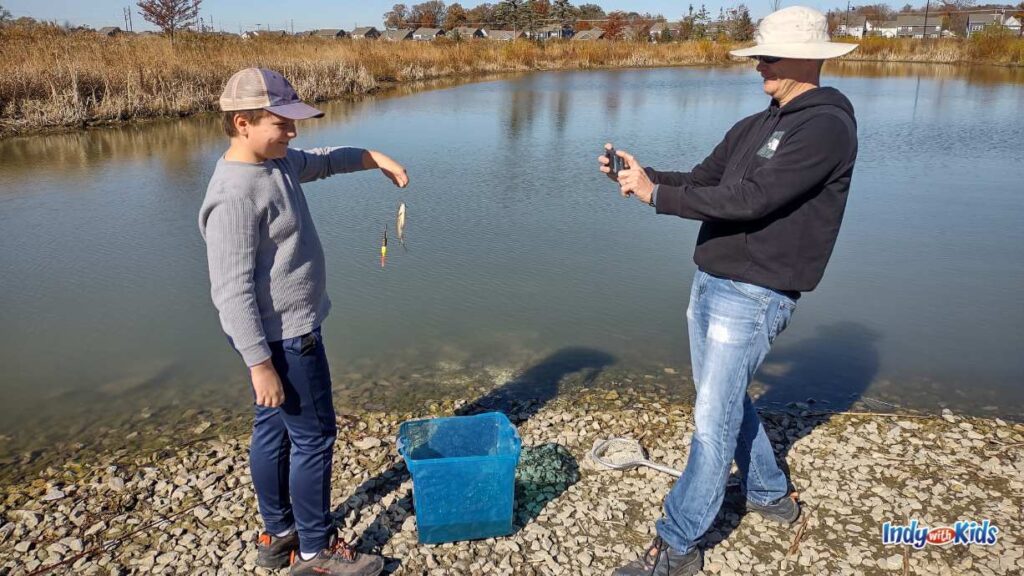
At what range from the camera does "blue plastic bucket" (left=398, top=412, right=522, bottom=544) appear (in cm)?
300

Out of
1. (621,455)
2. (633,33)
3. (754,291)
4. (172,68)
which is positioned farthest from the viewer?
(633,33)

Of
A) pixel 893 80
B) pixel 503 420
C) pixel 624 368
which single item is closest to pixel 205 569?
pixel 503 420

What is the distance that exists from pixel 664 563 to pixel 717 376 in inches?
32.1

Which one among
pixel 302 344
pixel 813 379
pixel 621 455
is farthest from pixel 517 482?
pixel 813 379

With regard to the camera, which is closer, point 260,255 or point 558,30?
point 260,255

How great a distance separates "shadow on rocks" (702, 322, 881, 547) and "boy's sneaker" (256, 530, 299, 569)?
2.13m

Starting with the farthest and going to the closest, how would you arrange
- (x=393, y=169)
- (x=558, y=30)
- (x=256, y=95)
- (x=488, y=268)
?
1. (x=558, y=30)
2. (x=488, y=268)
3. (x=393, y=169)
4. (x=256, y=95)

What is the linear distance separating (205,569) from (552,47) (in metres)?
40.1

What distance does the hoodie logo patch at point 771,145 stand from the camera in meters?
2.54

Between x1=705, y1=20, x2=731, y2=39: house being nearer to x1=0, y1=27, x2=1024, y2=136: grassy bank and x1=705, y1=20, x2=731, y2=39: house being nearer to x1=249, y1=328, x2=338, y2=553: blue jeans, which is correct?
x1=0, y1=27, x2=1024, y2=136: grassy bank

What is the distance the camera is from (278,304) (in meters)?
2.54

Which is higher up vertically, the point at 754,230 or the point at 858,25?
the point at 858,25

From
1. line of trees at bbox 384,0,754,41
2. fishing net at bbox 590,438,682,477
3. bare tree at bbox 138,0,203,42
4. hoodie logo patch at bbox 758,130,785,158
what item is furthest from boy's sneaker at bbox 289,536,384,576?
line of trees at bbox 384,0,754,41

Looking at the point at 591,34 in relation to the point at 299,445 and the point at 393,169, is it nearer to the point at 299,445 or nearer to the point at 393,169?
the point at 393,169
